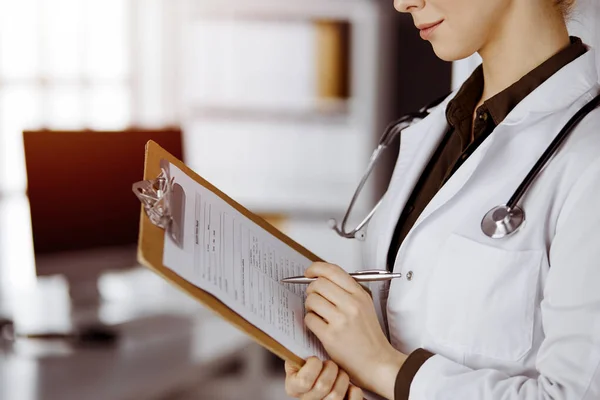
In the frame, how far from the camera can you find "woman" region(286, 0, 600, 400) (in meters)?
0.81

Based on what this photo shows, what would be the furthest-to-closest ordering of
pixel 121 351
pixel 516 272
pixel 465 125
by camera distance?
pixel 121 351 < pixel 465 125 < pixel 516 272

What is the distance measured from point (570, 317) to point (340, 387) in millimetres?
285

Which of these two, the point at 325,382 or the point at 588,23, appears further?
the point at 588,23

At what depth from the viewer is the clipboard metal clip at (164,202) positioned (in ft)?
2.67

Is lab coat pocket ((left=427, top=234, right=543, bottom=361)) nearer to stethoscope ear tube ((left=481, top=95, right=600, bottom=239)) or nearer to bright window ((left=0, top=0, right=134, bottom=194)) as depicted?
stethoscope ear tube ((left=481, top=95, right=600, bottom=239))

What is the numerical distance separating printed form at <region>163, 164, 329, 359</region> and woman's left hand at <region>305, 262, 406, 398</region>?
0.09ft

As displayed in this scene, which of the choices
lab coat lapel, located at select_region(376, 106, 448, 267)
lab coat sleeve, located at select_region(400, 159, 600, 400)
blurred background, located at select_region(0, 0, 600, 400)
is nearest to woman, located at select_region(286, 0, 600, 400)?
lab coat sleeve, located at select_region(400, 159, 600, 400)

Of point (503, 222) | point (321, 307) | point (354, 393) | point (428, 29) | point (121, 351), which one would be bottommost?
point (121, 351)

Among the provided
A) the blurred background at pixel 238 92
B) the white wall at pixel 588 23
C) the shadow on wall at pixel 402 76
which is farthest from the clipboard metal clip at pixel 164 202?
the shadow on wall at pixel 402 76

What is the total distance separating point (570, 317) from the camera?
800 mm

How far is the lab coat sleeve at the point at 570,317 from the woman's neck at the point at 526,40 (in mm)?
199

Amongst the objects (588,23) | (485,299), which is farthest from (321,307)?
(588,23)

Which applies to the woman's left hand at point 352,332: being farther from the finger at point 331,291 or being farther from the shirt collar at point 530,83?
the shirt collar at point 530,83

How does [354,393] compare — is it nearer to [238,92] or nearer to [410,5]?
[410,5]
